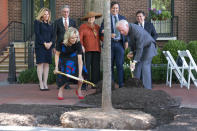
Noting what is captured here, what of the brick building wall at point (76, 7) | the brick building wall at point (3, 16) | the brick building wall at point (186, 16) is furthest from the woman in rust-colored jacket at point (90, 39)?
the brick building wall at point (3, 16)

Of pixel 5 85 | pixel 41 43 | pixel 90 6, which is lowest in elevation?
pixel 5 85

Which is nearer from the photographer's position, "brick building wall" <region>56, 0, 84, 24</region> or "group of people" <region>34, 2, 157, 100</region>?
"group of people" <region>34, 2, 157, 100</region>

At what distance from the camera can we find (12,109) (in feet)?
18.4

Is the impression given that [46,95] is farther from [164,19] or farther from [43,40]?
[164,19]

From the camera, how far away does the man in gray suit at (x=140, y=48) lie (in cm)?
641

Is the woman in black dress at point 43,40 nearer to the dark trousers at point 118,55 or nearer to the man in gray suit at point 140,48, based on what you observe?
the dark trousers at point 118,55

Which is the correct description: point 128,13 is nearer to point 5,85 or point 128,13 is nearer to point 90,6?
point 90,6

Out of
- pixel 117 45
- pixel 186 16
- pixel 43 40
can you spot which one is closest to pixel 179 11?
pixel 186 16

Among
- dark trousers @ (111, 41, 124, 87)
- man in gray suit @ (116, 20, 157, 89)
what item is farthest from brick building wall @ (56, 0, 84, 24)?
man in gray suit @ (116, 20, 157, 89)

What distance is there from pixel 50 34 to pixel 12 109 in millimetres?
3116

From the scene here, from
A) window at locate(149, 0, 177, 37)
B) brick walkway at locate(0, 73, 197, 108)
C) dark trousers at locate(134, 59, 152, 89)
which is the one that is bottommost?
brick walkway at locate(0, 73, 197, 108)

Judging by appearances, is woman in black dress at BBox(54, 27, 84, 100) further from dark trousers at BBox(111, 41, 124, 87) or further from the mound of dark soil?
dark trousers at BBox(111, 41, 124, 87)

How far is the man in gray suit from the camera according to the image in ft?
21.0

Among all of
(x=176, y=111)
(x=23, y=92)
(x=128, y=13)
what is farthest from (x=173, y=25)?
(x=176, y=111)
